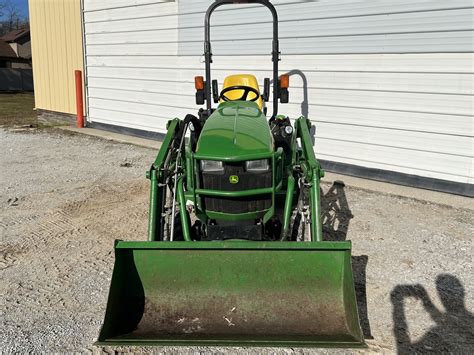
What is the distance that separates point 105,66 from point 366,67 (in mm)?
6241

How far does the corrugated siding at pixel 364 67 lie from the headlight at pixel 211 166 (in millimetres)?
3679

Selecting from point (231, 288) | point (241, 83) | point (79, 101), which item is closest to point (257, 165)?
point (231, 288)

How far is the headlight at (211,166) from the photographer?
3061 millimetres

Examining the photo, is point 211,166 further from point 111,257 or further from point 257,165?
point 111,257

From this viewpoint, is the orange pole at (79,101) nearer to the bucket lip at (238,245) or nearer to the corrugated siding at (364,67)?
the corrugated siding at (364,67)

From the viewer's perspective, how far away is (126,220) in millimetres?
4797

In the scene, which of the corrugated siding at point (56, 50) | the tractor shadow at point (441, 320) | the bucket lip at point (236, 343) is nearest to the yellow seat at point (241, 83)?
the tractor shadow at point (441, 320)

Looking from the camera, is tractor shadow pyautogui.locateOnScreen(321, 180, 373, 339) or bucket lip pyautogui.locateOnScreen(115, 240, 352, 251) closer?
bucket lip pyautogui.locateOnScreen(115, 240, 352, 251)

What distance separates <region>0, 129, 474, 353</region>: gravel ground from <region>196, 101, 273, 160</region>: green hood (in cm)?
117

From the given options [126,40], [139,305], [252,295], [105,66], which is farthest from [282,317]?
[105,66]

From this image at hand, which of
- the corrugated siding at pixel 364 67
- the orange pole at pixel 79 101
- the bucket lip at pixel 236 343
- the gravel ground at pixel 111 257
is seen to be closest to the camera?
the bucket lip at pixel 236 343

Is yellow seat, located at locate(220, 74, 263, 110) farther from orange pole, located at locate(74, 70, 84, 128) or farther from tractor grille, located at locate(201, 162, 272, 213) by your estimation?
orange pole, located at locate(74, 70, 84, 128)

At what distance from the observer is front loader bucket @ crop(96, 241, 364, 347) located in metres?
2.55

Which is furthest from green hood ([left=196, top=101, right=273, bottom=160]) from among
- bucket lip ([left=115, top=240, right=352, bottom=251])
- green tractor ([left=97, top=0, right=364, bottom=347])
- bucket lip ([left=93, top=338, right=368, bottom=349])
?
bucket lip ([left=93, top=338, right=368, bottom=349])
